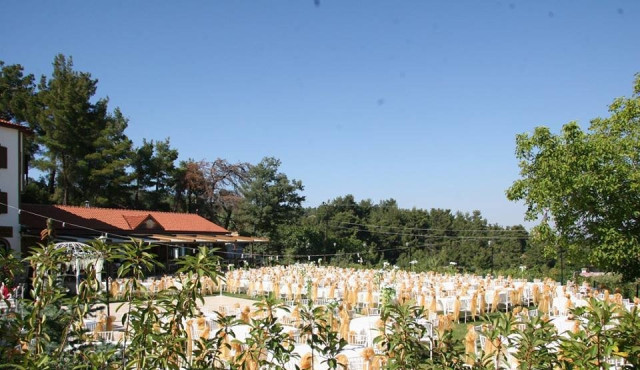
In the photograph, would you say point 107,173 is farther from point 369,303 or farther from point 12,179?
point 369,303

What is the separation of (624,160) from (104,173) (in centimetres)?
3340

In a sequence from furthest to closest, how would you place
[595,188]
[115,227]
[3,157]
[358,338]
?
[115,227], [3,157], [595,188], [358,338]

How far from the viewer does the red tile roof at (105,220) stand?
89.1 feet

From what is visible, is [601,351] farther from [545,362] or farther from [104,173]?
[104,173]

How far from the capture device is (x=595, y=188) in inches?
565

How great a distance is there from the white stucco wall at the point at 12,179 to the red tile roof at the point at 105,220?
1.50 metres

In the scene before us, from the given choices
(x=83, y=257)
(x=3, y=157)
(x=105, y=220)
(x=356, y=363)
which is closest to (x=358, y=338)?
(x=356, y=363)

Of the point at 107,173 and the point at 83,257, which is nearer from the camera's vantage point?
the point at 83,257

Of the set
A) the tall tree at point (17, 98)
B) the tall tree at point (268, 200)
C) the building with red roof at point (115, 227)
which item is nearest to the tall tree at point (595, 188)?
the building with red roof at point (115, 227)

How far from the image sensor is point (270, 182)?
46562 mm

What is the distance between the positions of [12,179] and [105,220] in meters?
7.96

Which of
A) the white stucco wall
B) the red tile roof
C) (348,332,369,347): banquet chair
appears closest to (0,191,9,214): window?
the white stucco wall

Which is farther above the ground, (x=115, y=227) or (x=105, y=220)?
(x=105, y=220)

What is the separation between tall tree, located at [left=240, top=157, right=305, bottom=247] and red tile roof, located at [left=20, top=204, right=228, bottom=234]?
264 inches
